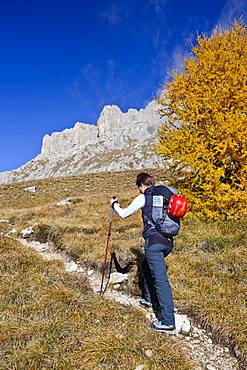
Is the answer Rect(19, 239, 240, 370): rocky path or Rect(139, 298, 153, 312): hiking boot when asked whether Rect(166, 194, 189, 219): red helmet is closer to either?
Rect(19, 239, 240, 370): rocky path

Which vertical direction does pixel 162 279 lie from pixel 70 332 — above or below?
above

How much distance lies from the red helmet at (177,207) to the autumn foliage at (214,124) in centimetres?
524

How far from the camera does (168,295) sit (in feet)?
15.1

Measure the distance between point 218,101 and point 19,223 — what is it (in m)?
13.9

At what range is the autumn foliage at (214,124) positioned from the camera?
9172 mm

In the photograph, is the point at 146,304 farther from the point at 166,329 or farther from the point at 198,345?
the point at 198,345

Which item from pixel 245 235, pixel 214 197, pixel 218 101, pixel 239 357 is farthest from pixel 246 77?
pixel 239 357

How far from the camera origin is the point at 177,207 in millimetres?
4438

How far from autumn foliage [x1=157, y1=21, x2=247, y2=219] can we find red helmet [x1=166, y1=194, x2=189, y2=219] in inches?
206

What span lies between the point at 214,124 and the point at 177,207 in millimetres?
6771

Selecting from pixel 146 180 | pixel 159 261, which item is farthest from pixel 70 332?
pixel 146 180

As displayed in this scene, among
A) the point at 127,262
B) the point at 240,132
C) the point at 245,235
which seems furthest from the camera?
the point at 240,132

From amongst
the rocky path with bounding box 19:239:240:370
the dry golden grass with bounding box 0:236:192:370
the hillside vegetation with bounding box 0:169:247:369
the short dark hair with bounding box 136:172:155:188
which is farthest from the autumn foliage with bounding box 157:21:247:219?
the dry golden grass with bounding box 0:236:192:370

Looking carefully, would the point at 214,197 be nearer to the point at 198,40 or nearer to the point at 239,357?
the point at 239,357
